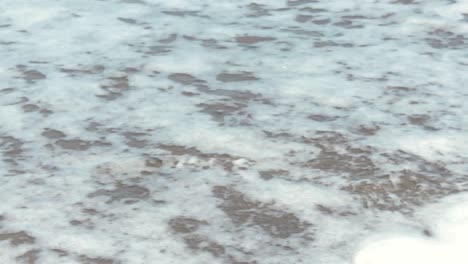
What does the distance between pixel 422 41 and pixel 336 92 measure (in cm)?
49

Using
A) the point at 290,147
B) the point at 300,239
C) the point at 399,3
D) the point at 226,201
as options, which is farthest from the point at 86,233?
the point at 399,3

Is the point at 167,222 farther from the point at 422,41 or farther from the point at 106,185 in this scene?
the point at 422,41

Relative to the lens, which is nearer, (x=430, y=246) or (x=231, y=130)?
(x=430, y=246)

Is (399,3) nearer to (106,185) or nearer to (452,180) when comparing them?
(452,180)

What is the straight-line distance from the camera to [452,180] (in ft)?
5.60

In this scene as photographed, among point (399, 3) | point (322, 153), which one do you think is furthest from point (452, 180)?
point (399, 3)

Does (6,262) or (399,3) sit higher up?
(399,3)

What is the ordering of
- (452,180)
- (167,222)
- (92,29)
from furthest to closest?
1. (92,29)
2. (452,180)
3. (167,222)

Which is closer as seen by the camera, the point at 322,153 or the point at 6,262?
the point at 6,262

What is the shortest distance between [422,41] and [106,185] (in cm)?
121

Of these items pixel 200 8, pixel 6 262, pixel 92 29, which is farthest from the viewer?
pixel 200 8

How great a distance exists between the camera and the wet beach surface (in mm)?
1534

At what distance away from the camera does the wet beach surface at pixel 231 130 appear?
5.03 feet

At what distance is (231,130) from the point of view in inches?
77.2
